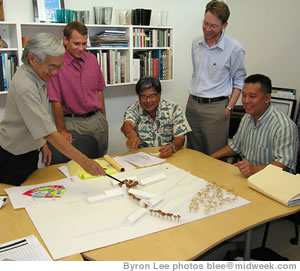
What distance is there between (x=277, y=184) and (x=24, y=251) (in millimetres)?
1310

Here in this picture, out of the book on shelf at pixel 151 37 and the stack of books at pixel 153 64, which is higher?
the book on shelf at pixel 151 37

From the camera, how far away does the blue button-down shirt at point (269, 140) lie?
6.70 ft

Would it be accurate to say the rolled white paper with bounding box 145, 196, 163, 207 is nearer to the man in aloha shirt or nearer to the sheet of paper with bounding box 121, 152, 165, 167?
the sheet of paper with bounding box 121, 152, 165, 167

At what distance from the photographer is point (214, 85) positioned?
2.89 metres

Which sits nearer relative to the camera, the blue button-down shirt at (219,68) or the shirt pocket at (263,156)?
the shirt pocket at (263,156)

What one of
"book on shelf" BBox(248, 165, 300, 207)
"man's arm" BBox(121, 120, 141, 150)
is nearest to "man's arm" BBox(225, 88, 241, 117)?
"man's arm" BBox(121, 120, 141, 150)

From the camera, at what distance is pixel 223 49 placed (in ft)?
9.34

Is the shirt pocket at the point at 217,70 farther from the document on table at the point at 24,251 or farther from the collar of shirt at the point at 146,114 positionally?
the document on table at the point at 24,251

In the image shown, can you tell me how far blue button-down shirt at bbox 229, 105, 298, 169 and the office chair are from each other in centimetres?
110

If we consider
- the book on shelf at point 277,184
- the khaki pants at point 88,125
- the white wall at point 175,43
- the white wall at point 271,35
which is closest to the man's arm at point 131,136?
the khaki pants at point 88,125

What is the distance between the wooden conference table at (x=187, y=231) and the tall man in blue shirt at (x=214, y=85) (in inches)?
41.1

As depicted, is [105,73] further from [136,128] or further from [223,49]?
[223,49]

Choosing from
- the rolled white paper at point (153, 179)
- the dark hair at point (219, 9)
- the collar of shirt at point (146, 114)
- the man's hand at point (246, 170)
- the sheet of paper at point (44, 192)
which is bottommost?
the sheet of paper at point (44, 192)
